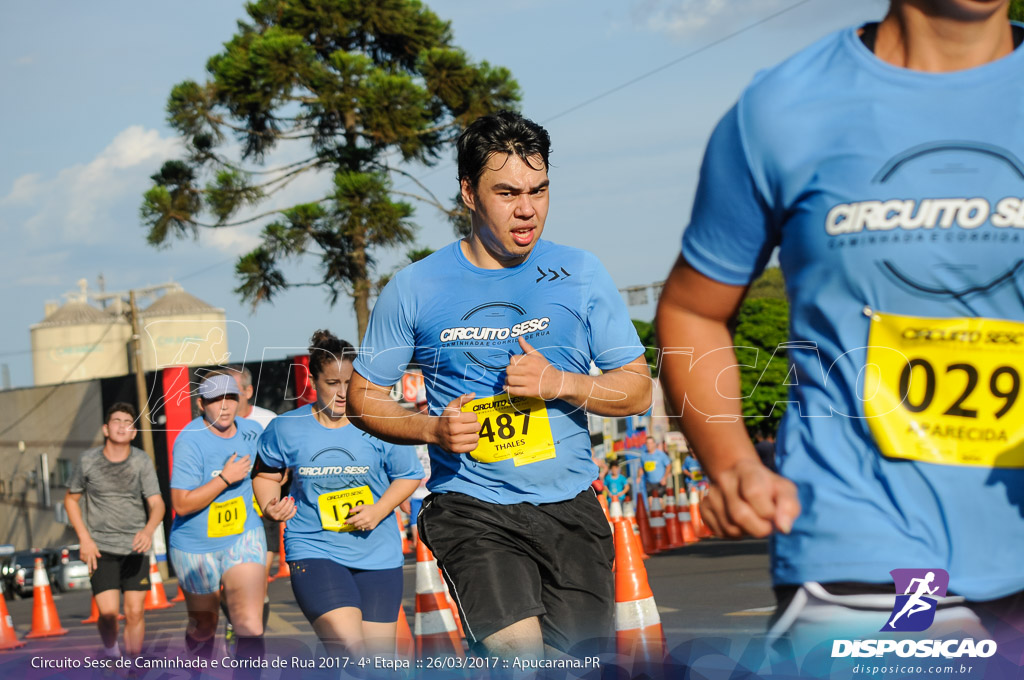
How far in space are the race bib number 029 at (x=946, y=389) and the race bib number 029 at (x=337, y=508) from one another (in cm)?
446

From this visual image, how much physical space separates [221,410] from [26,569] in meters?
21.5

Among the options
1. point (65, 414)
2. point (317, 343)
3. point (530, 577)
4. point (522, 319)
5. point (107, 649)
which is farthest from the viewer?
point (65, 414)

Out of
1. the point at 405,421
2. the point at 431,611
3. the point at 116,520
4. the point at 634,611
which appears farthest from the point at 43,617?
the point at 405,421

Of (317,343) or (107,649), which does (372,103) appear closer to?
(107,649)

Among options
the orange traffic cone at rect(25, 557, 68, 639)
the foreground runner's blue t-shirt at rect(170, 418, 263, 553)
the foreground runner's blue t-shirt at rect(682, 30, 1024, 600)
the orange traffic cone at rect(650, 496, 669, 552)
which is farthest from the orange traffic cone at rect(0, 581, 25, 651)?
the foreground runner's blue t-shirt at rect(682, 30, 1024, 600)

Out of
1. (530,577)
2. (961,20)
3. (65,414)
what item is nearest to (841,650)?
(961,20)

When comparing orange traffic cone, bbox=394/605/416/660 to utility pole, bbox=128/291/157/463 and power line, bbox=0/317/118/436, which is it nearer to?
utility pole, bbox=128/291/157/463

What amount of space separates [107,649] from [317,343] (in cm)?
432

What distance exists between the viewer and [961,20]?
6.86 feet

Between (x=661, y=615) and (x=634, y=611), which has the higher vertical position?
(x=634, y=611)

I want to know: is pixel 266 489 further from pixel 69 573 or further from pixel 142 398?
pixel 142 398

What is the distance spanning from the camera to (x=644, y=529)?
739 inches

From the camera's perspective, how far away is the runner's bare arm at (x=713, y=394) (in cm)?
220

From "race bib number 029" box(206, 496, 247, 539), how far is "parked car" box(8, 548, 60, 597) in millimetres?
19495
